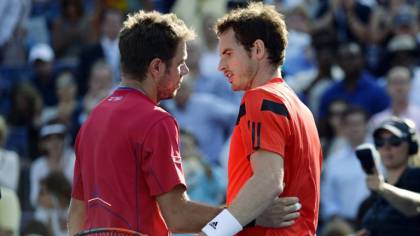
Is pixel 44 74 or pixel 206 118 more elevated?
pixel 44 74

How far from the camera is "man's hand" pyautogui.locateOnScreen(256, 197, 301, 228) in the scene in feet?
18.4

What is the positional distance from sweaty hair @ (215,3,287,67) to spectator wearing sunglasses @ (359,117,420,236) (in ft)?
3.90

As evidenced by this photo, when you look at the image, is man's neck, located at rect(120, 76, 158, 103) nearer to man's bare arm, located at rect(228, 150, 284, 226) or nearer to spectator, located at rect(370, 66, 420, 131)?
man's bare arm, located at rect(228, 150, 284, 226)

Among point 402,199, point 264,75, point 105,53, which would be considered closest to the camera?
point 264,75

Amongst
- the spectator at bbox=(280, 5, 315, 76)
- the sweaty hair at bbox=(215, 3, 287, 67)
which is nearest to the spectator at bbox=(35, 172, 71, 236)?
the spectator at bbox=(280, 5, 315, 76)

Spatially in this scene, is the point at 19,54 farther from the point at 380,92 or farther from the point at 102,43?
the point at 380,92

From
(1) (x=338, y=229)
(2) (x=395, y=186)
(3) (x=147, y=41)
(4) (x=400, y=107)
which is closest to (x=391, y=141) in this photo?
(2) (x=395, y=186)

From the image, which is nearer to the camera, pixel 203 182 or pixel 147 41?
pixel 147 41

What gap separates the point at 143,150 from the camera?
5547mm

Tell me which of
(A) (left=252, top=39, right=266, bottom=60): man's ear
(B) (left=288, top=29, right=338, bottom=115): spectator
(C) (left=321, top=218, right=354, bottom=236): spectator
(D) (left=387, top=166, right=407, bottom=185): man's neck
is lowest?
(C) (left=321, top=218, right=354, bottom=236): spectator

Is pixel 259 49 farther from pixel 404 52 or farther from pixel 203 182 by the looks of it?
pixel 404 52

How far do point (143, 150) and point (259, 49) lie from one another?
0.82 m

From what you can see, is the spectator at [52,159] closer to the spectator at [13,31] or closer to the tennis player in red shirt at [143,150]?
the spectator at [13,31]

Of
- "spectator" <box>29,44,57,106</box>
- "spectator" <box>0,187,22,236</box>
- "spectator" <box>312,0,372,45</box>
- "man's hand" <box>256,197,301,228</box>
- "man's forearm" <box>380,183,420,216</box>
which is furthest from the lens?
"spectator" <box>29,44,57,106</box>
